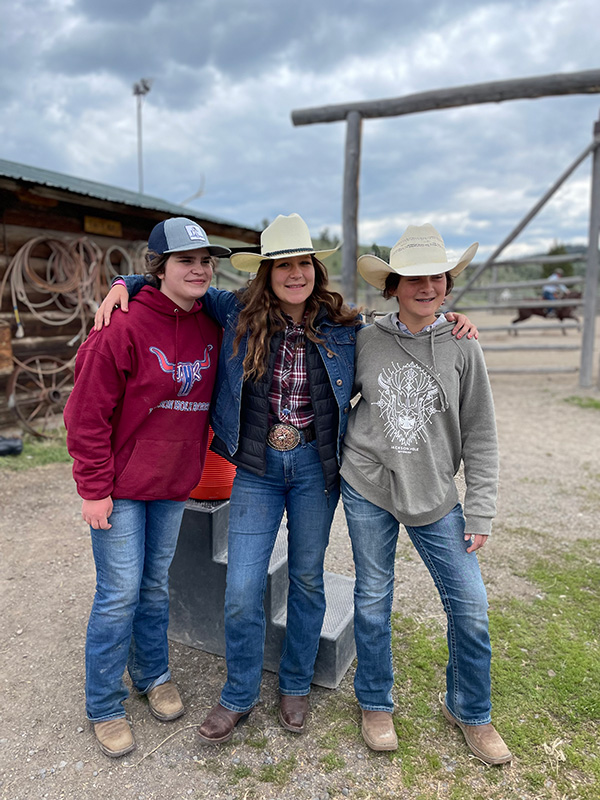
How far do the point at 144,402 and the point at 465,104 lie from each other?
7.10m

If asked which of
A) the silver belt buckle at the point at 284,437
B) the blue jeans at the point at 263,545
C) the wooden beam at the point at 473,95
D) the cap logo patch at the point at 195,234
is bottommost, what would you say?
the blue jeans at the point at 263,545

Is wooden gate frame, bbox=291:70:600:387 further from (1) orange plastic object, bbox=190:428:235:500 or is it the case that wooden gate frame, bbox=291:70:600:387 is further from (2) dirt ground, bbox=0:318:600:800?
(1) orange plastic object, bbox=190:428:235:500

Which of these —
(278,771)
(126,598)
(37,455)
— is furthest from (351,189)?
(278,771)

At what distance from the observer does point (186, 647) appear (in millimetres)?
2607

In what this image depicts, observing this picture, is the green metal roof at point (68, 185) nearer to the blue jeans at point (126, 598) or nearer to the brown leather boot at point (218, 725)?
the blue jeans at point (126, 598)

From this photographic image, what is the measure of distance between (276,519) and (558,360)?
11322 millimetres

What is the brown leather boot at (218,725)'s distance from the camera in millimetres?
1981

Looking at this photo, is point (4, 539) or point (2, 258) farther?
point (2, 258)

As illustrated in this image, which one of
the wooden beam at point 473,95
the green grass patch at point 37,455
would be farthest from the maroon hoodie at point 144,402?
the wooden beam at point 473,95

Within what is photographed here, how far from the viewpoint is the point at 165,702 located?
2.17 m

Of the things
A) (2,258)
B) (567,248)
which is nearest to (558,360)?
(2,258)

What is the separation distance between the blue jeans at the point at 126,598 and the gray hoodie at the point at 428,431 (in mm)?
737

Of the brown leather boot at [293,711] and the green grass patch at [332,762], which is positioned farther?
the brown leather boot at [293,711]

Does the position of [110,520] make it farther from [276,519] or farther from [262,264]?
[262,264]
